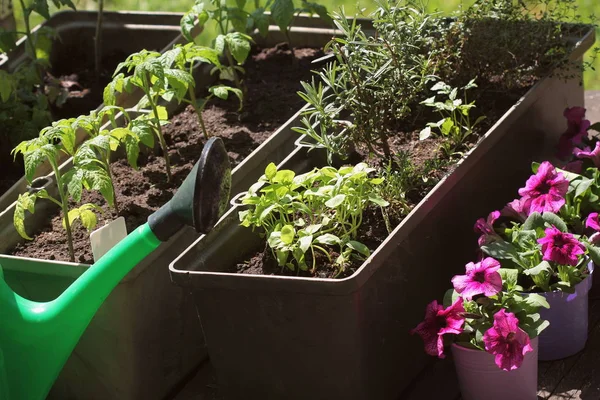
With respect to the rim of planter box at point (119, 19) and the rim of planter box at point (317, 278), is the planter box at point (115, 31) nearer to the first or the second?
the rim of planter box at point (119, 19)

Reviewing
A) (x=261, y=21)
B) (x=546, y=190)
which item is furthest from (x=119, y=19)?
(x=546, y=190)

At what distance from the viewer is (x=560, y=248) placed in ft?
7.55

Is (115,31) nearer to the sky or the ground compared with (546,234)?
nearer to the sky

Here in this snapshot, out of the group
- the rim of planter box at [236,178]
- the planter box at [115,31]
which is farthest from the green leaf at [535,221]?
the planter box at [115,31]

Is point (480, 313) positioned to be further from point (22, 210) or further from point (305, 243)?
point (22, 210)

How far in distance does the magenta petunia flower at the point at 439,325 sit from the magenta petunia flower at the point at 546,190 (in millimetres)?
393

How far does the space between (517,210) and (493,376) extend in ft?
1.59

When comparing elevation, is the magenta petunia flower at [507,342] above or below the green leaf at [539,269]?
below

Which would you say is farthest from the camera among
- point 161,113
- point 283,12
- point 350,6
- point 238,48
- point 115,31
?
point 350,6

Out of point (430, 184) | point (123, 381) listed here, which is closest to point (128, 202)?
point (123, 381)

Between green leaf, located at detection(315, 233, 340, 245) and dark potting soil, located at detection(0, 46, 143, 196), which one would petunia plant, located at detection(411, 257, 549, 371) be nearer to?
green leaf, located at detection(315, 233, 340, 245)

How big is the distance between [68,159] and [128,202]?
11.0 inches

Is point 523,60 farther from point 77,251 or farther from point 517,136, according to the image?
point 77,251

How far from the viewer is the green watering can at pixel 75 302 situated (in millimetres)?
2072
